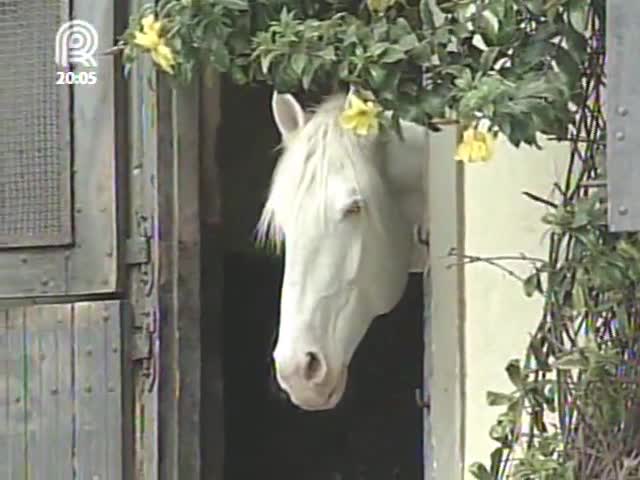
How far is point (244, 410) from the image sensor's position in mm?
3371

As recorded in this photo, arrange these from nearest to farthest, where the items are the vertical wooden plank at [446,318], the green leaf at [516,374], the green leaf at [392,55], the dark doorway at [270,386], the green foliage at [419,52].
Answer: the green foliage at [419,52] → the green leaf at [392,55] → the green leaf at [516,374] → the vertical wooden plank at [446,318] → the dark doorway at [270,386]

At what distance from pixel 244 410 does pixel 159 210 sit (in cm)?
88

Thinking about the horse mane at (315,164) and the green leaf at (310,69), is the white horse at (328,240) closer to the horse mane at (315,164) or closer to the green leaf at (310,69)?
the horse mane at (315,164)

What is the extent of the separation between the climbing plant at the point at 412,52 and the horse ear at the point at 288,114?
29 centimetres

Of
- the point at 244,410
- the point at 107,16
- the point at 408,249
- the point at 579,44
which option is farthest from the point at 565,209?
the point at 244,410

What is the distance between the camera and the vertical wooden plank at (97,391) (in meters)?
2.66

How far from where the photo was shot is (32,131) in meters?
2.75

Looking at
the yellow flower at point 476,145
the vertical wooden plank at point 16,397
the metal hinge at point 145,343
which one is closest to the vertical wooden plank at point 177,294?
the metal hinge at point 145,343

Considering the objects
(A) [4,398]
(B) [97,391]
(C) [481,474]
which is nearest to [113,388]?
(B) [97,391]

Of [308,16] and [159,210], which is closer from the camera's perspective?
[308,16]

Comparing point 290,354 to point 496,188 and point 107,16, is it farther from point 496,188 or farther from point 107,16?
point 107,16

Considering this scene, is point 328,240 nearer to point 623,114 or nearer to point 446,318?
point 446,318

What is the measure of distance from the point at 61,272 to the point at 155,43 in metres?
0.82

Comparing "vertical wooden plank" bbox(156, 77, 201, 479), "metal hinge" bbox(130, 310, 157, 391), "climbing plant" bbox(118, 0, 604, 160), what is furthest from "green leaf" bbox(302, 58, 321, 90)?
"metal hinge" bbox(130, 310, 157, 391)
